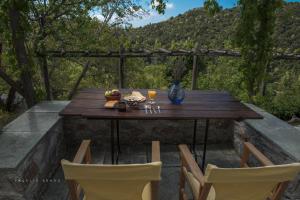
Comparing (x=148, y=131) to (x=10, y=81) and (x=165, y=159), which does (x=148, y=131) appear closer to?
(x=165, y=159)

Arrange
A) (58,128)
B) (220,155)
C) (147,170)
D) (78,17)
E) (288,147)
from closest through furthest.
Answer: (147,170) → (288,147) → (58,128) → (220,155) → (78,17)

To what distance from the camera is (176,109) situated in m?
2.66

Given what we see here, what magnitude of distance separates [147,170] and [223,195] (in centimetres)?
51

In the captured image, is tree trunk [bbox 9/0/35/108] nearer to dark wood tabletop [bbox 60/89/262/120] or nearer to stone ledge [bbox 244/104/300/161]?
dark wood tabletop [bbox 60/89/262/120]

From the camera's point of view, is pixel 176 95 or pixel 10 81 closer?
pixel 176 95

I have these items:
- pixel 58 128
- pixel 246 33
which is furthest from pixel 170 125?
pixel 246 33

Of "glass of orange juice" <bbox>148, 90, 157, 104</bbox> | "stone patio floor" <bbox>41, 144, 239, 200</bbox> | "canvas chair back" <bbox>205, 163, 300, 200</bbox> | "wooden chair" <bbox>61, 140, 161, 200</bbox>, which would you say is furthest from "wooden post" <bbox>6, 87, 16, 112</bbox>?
"canvas chair back" <bbox>205, 163, 300, 200</bbox>

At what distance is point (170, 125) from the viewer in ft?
11.8

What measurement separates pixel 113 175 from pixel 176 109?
48.2 inches

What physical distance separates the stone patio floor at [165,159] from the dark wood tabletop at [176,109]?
2.40 ft

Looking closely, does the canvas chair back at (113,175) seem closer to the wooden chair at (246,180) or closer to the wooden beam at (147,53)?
the wooden chair at (246,180)

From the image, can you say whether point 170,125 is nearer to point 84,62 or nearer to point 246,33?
point 246,33

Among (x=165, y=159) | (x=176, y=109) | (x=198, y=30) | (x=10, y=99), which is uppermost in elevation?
(x=198, y=30)

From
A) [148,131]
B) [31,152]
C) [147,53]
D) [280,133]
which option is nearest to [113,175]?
[31,152]
